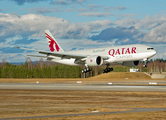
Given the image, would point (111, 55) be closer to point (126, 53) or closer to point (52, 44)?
point (126, 53)

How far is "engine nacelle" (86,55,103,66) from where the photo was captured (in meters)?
60.6

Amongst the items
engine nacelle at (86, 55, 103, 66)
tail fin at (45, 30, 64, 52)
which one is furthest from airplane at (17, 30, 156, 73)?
tail fin at (45, 30, 64, 52)

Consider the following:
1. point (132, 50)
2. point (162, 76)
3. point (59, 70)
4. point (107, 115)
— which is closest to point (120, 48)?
point (132, 50)

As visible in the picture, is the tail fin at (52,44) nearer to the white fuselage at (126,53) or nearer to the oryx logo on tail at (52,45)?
the oryx logo on tail at (52,45)

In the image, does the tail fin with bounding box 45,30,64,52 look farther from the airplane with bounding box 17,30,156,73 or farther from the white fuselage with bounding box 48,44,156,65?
the white fuselage with bounding box 48,44,156,65

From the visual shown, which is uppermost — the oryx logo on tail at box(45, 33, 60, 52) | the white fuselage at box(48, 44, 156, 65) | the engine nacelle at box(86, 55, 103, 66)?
the oryx logo on tail at box(45, 33, 60, 52)

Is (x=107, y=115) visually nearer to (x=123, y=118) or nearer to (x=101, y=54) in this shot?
(x=123, y=118)

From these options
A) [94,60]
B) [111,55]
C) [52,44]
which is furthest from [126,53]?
[52,44]

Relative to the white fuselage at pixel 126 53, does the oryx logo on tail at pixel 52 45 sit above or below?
above

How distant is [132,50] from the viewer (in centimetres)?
5719

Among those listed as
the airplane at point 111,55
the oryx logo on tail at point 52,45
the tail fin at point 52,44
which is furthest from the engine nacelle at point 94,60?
the oryx logo on tail at point 52,45

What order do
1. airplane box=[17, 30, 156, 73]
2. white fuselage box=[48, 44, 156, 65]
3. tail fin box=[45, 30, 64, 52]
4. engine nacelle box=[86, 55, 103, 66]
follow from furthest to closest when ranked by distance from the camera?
tail fin box=[45, 30, 64, 52]
engine nacelle box=[86, 55, 103, 66]
airplane box=[17, 30, 156, 73]
white fuselage box=[48, 44, 156, 65]

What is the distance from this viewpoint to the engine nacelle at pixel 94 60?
60.6m

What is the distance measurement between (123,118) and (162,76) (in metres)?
118
